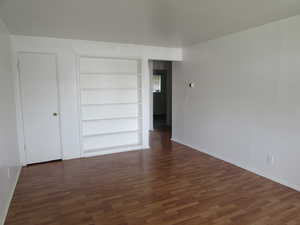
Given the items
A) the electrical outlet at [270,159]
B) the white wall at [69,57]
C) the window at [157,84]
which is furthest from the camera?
the window at [157,84]

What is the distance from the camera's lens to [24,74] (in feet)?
12.8

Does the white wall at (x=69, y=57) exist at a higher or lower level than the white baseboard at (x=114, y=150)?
higher

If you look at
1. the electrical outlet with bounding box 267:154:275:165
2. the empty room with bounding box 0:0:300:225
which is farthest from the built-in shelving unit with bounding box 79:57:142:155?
the electrical outlet with bounding box 267:154:275:165

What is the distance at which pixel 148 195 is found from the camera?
2.88 m

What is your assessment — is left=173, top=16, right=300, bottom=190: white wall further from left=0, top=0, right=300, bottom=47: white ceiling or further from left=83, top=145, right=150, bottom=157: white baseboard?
left=83, top=145, right=150, bottom=157: white baseboard

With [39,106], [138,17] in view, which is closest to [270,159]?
[138,17]

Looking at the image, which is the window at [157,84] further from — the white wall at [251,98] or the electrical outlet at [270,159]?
the electrical outlet at [270,159]

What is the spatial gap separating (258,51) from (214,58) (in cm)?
100

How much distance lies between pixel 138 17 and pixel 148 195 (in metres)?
2.43

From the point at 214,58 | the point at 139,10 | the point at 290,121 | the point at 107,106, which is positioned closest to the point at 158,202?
the point at 290,121

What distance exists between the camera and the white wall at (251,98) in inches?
119

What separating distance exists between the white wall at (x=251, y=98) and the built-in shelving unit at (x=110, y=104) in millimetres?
1340

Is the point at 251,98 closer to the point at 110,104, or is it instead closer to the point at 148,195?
the point at 148,195

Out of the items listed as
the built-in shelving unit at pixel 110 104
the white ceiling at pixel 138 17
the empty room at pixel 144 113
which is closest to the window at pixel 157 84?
the empty room at pixel 144 113
